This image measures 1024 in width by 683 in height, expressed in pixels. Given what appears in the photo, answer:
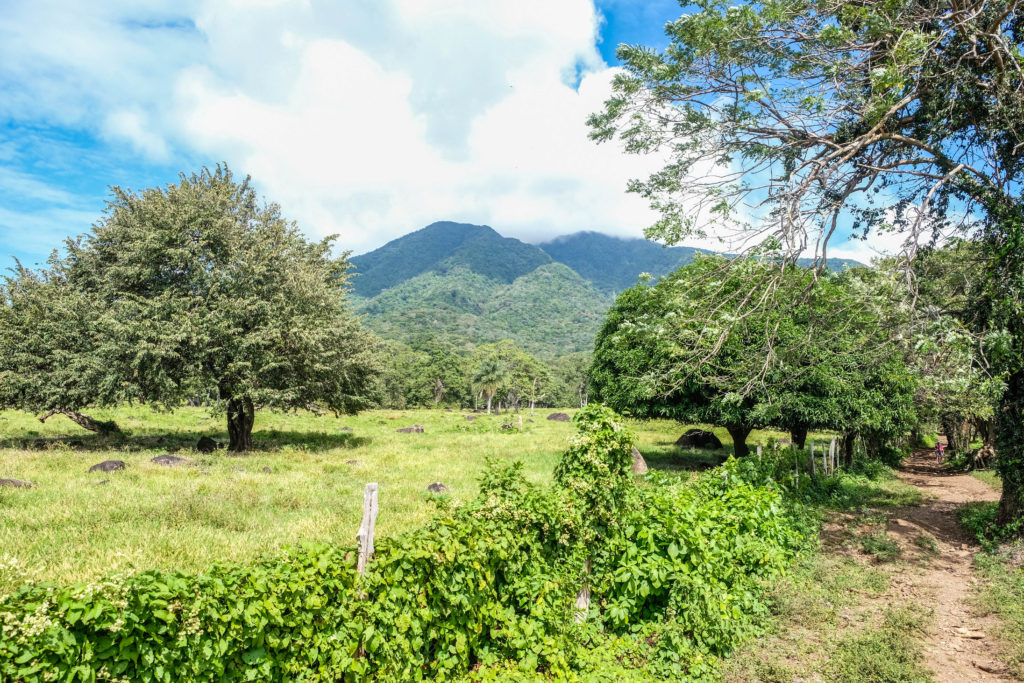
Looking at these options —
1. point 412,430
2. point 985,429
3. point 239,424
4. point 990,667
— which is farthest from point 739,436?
point 239,424

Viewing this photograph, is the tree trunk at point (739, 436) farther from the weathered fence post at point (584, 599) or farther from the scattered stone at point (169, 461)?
the scattered stone at point (169, 461)

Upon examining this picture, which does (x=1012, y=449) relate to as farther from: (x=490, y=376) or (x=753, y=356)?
(x=490, y=376)

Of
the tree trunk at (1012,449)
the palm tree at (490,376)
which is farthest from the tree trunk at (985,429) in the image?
the palm tree at (490,376)

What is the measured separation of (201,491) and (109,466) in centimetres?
548

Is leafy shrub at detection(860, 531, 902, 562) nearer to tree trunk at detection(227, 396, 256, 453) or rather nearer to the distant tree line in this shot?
tree trunk at detection(227, 396, 256, 453)

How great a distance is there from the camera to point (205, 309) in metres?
22.2

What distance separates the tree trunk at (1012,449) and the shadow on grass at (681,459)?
13412 mm

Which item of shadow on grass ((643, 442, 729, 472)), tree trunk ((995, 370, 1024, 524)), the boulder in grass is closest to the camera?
tree trunk ((995, 370, 1024, 524))

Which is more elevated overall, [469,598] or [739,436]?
[469,598]

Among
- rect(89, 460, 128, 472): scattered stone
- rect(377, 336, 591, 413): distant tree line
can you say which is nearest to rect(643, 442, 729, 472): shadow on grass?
rect(89, 460, 128, 472): scattered stone

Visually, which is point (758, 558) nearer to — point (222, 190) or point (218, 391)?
point (218, 391)

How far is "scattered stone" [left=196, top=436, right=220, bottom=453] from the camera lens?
23781 mm

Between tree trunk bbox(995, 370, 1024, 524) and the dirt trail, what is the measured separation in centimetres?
123

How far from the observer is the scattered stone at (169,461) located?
18523 mm
